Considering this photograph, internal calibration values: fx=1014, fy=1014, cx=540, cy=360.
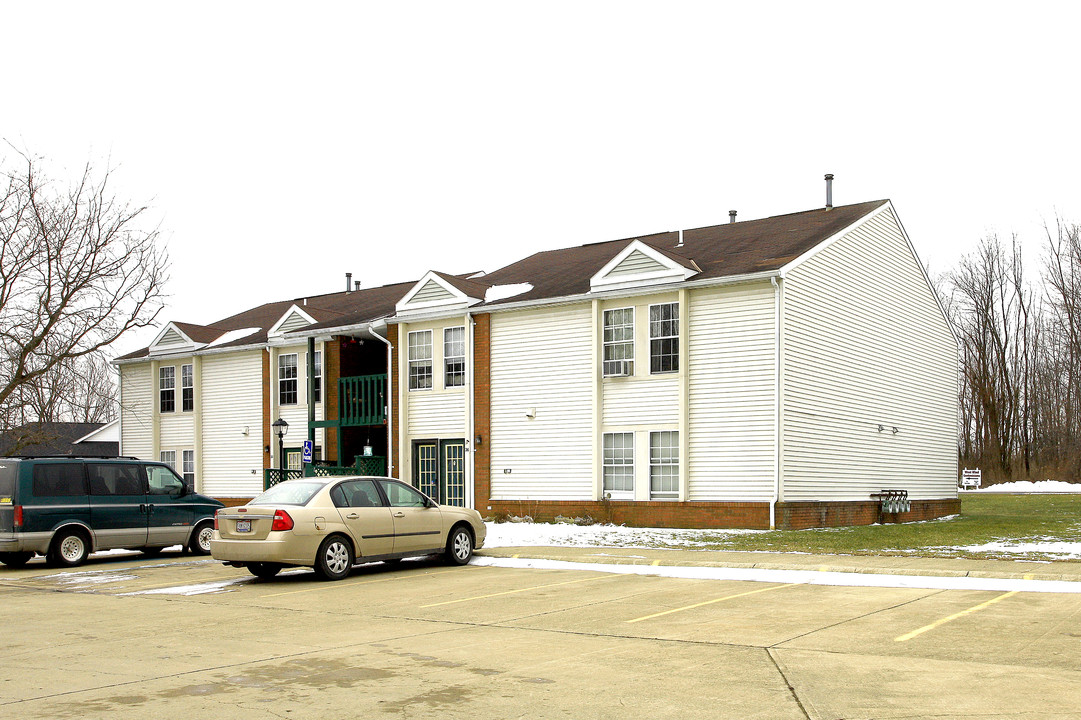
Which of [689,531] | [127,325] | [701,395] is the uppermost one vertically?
[127,325]

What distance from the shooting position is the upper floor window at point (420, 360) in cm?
2931

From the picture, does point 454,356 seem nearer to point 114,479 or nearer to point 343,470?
point 343,470

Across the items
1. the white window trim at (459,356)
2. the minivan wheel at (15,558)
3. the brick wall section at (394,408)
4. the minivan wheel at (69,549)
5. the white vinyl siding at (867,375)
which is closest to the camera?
the minivan wheel at (69,549)

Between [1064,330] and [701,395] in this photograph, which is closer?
[701,395]

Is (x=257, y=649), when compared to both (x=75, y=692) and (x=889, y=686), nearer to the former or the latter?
(x=75, y=692)

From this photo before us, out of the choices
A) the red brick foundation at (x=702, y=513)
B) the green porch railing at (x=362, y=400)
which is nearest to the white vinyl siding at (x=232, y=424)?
the green porch railing at (x=362, y=400)

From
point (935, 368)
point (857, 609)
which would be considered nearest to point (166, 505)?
point (857, 609)

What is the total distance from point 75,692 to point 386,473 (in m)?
23.1

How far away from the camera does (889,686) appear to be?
728cm

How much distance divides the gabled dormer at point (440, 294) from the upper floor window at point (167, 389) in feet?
38.3

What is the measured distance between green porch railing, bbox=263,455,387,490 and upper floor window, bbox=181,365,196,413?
→ 6.21 metres

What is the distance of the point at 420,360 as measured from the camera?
29.5 meters

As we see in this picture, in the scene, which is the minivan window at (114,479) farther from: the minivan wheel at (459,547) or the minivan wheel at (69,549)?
the minivan wheel at (459,547)

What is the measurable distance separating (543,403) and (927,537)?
998cm
